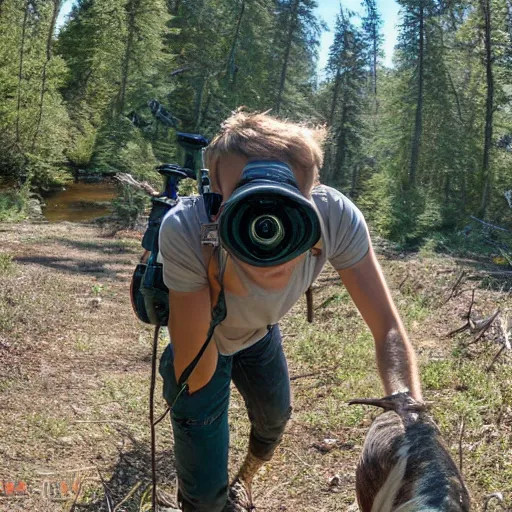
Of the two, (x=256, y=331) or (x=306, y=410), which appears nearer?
(x=256, y=331)

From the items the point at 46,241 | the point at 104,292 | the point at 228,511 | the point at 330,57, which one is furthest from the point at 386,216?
the point at 228,511

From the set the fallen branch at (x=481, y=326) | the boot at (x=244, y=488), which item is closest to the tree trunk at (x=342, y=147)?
the fallen branch at (x=481, y=326)

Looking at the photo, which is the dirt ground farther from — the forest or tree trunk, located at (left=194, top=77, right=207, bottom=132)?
tree trunk, located at (left=194, top=77, right=207, bottom=132)

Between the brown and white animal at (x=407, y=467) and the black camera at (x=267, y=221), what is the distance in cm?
47

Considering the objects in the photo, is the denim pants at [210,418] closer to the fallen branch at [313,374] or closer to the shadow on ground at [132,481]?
the shadow on ground at [132,481]

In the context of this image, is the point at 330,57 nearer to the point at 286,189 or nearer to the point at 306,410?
the point at 306,410

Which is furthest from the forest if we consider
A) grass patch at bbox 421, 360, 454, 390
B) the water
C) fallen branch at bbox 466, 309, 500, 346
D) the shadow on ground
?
the shadow on ground

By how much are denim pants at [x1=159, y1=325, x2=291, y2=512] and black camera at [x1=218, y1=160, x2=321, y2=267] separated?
0.86 m

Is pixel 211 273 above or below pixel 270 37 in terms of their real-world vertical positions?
below

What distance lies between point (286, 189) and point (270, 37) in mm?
35551

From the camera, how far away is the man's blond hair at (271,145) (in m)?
1.86

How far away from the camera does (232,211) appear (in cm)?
159

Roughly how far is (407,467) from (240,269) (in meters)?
0.94

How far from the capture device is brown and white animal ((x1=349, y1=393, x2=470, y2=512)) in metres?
1.18
